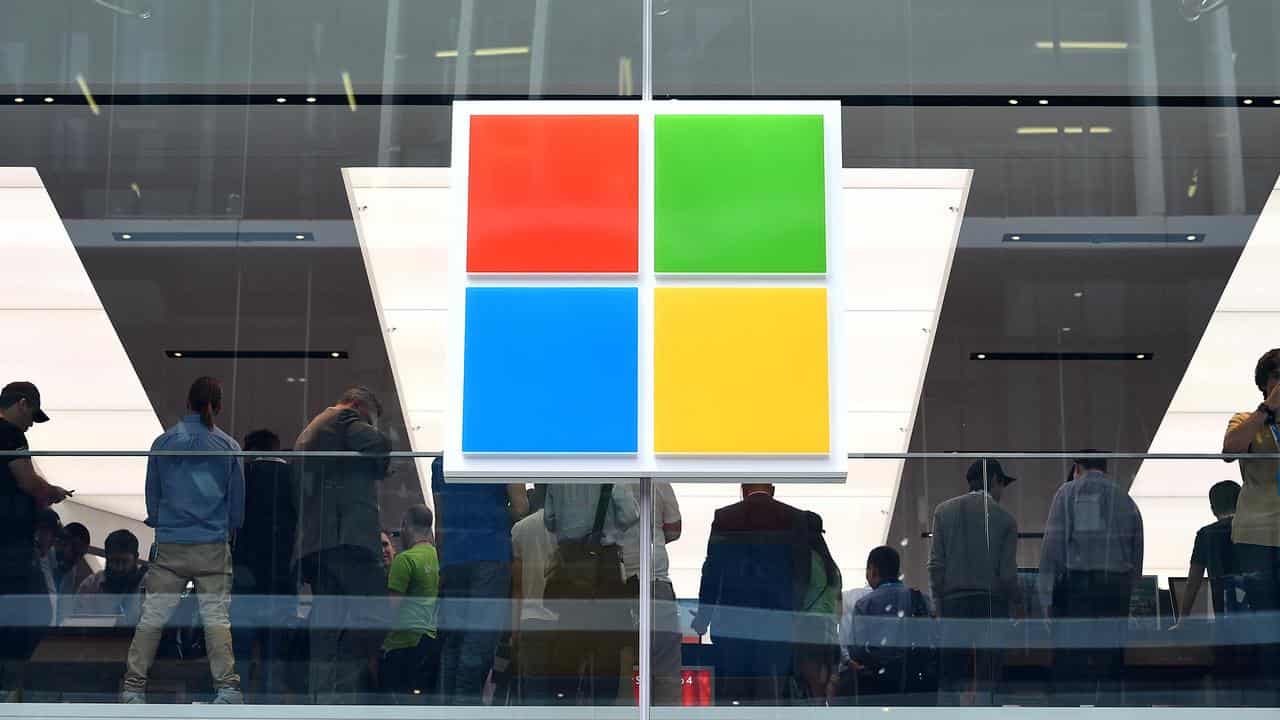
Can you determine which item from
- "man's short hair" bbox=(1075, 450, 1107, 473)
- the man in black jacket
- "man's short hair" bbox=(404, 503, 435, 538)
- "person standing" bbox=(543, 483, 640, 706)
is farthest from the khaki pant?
"man's short hair" bbox=(1075, 450, 1107, 473)

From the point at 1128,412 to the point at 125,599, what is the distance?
4680 mm

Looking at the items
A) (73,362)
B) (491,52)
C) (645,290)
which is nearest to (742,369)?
(645,290)

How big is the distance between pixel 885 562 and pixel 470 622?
1.65 metres

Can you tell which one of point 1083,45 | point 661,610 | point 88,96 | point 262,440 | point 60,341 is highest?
point 1083,45

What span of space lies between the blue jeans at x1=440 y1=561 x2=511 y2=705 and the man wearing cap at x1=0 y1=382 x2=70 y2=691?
65.4 inches

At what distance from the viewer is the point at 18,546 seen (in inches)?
237

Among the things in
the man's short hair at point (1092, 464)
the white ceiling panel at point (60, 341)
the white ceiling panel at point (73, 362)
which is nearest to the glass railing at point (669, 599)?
the man's short hair at point (1092, 464)

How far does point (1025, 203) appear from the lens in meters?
7.39

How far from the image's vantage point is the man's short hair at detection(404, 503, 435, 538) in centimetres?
568

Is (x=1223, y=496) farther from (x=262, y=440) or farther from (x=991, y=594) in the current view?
(x=262, y=440)

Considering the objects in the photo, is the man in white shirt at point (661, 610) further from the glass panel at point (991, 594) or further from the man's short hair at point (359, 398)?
the man's short hair at point (359, 398)

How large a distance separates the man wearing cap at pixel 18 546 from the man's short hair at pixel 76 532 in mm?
129

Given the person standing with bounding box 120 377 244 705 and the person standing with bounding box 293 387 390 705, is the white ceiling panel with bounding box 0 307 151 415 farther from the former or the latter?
the person standing with bounding box 293 387 390 705

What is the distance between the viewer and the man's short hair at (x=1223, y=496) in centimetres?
588
